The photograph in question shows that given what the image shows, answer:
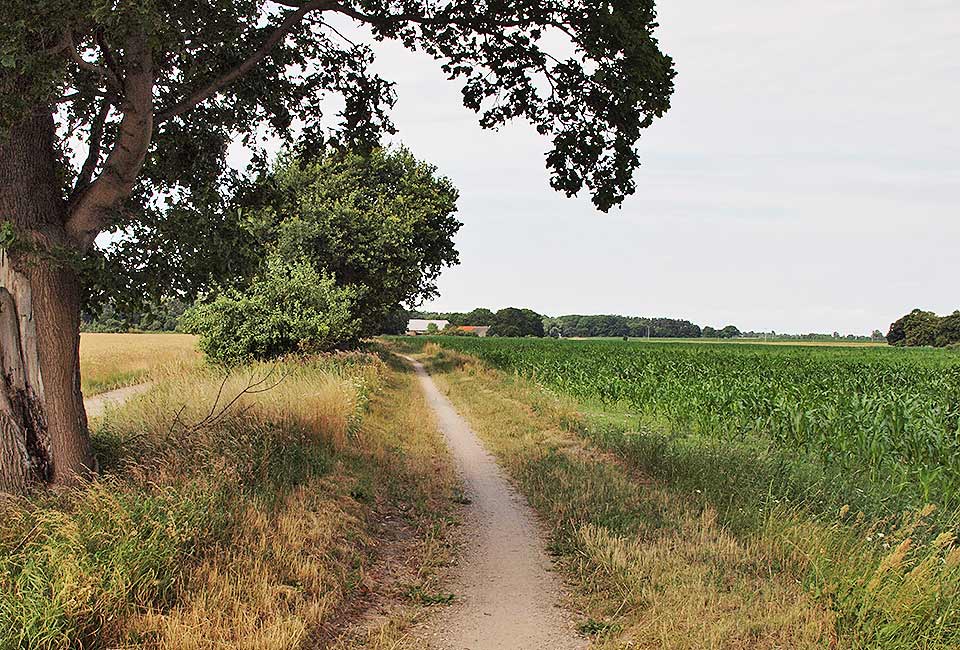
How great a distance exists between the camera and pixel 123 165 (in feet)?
23.0

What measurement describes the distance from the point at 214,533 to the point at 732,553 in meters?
5.00

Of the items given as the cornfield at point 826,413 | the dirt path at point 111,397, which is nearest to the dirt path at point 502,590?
the cornfield at point 826,413

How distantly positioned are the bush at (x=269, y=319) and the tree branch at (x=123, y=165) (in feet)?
46.6

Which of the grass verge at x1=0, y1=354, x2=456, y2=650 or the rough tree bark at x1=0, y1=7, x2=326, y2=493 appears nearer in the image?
the grass verge at x1=0, y1=354, x2=456, y2=650

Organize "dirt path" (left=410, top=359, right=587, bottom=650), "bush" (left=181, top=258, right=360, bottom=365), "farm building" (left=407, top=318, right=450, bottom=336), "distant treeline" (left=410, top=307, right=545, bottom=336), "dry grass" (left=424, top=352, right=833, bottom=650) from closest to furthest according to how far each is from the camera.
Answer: "dry grass" (left=424, top=352, right=833, bottom=650), "dirt path" (left=410, top=359, right=587, bottom=650), "bush" (left=181, top=258, right=360, bottom=365), "distant treeline" (left=410, top=307, right=545, bottom=336), "farm building" (left=407, top=318, right=450, bottom=336)

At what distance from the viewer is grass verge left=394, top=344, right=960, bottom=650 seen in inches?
189

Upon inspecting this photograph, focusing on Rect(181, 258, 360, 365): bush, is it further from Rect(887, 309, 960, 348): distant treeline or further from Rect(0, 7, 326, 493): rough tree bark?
Rect(887, 309, 960, 348): distant treeline

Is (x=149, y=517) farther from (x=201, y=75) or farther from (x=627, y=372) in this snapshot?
(x=627, y=372)

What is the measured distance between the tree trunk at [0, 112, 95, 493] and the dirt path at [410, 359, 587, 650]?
13.7 ft

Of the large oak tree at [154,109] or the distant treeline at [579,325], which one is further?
the distant treeline at [579,325]

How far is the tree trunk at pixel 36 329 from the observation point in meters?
6.57

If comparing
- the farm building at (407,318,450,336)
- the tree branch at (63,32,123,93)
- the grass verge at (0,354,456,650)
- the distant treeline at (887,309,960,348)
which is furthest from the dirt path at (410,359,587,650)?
the farm building at (407,318,450,336)

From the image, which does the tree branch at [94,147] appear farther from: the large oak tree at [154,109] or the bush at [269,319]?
the bush at [269,319]

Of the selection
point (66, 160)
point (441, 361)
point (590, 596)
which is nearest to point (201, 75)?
point (66, 160)
